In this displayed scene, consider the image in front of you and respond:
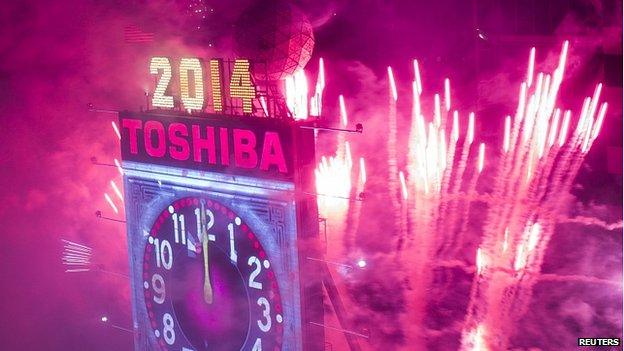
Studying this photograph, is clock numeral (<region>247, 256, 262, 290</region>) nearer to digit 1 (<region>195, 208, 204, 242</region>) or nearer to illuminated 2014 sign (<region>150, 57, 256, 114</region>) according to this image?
digit 1 (<region>195, 208, 204, 242</region>)

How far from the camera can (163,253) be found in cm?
933

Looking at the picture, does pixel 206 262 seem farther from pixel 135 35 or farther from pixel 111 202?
pixel 135 35

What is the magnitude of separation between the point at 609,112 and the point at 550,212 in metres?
2.07

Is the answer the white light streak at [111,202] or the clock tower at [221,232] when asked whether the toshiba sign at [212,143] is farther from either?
the white light streak at [111,202]

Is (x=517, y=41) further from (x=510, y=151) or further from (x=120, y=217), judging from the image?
(x=120, y=217)

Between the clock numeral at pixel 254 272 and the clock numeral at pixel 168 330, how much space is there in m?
1.41

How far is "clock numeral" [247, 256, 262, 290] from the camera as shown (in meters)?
8.46

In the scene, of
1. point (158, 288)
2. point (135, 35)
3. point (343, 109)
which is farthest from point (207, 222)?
point (343, 109)

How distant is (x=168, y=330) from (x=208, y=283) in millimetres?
940

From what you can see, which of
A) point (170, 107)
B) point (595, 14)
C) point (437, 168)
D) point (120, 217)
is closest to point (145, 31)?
point (120, 217)

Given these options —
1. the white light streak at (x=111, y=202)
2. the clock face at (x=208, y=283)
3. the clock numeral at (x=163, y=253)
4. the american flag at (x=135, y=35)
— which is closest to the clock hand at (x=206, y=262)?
the clock face at (x=208, y=283)

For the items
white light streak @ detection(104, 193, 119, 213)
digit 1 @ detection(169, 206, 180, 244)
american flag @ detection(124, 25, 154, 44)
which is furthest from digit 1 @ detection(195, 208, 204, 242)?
american flag @ detection(124, 25, 154, 44)

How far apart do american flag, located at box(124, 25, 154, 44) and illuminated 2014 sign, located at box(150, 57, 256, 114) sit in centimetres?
386

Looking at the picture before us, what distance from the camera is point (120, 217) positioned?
13211mm
